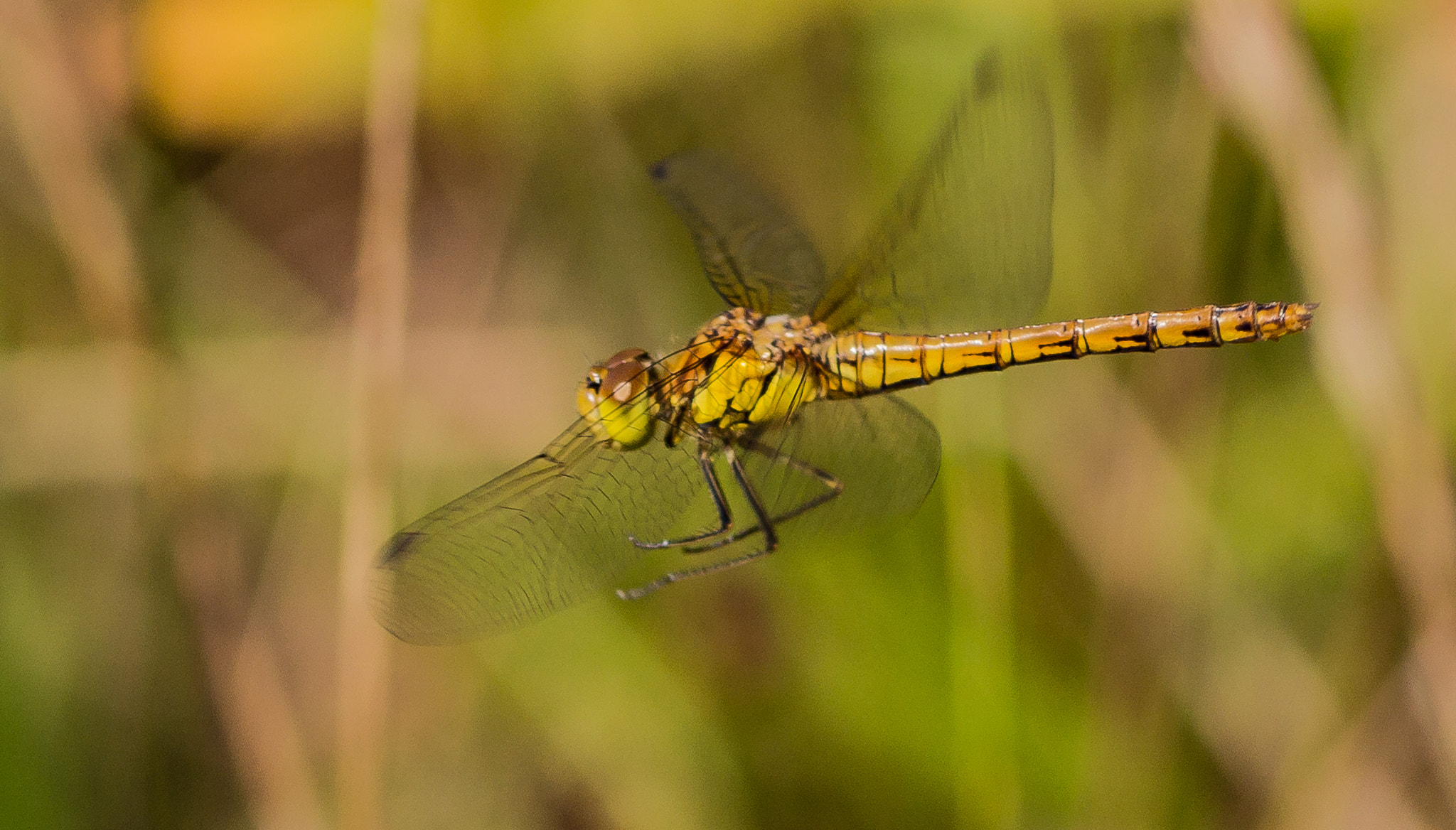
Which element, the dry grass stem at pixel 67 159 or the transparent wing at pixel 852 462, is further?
the dry grass stem at pixel 67 159

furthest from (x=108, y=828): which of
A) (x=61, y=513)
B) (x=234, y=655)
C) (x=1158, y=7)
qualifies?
(x=1158, y=7)

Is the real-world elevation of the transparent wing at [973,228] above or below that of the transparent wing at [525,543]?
above

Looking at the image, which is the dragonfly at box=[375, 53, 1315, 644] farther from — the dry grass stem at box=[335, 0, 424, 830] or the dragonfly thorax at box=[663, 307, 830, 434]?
the dry grass stem at box=[335, 0, 424, 830]

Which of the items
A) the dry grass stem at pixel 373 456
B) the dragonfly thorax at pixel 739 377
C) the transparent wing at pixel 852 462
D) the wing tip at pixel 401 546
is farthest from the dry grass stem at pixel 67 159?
the transparent wing at pixel 852 462

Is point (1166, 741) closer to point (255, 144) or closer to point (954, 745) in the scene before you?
point (954, 745)

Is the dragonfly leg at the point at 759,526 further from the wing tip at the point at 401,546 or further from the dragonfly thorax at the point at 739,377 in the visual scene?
the wing tip at the point at 401,546

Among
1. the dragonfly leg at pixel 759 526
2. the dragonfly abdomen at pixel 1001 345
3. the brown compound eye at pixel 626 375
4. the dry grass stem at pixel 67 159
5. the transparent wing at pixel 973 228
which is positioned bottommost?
the dragonfly leg at pixel 759 526
